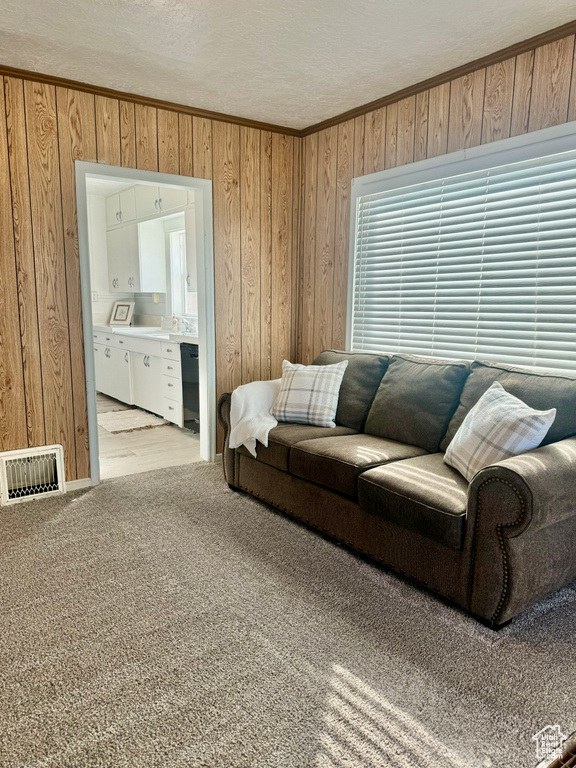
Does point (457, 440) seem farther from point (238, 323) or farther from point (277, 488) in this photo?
point (238, 323)

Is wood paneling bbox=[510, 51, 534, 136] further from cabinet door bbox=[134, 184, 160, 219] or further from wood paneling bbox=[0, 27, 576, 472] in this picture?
cabinet door bbox=[134, 184, 160, 219]

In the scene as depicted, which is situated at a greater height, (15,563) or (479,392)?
(479,392)

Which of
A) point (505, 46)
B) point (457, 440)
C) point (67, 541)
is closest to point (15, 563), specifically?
point (67, 541)

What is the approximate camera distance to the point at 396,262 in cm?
388

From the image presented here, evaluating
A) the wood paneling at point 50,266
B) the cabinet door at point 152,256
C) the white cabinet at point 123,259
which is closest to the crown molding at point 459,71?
the wood paneling at point 50,266

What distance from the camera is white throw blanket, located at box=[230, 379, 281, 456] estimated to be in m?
3.44

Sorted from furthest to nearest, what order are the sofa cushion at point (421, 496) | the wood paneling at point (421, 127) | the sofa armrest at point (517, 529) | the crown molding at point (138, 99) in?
1. the wood paneling at point (421, 127)
2. the crown molding at point (138, 99)
3. the sofa cushion at point (421, 496)
4. the sofa armrest at point (517, 529)

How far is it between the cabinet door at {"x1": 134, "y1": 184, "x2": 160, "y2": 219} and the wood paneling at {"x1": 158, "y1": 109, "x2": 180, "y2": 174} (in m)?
1.89

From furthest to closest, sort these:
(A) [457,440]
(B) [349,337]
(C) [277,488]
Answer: (B) [349,337] → (C) [277,488] → (A) [457,440]

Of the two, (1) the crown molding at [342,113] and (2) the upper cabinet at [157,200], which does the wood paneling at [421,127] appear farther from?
(2) the upper cabinet at [157,200]

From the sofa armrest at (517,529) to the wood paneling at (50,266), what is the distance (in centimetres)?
274

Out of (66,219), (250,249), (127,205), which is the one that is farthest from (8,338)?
(127,205)

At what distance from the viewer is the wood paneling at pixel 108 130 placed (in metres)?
3.60

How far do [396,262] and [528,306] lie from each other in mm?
1091
